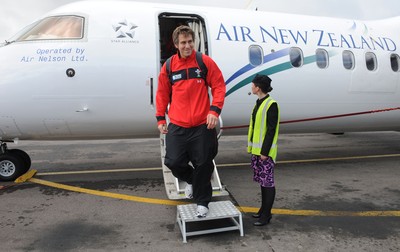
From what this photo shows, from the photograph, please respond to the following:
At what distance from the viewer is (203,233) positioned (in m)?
4.21

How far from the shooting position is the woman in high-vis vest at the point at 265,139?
14.1ft

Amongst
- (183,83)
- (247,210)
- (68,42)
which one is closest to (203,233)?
(247,210)

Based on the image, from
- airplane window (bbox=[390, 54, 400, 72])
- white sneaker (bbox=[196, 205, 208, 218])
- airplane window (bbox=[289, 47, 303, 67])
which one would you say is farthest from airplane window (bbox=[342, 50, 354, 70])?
white sneaker (bbox=[196, 205, 208, 218])

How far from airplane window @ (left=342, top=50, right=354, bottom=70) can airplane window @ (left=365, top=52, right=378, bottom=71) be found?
0.42 meters

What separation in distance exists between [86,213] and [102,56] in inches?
104

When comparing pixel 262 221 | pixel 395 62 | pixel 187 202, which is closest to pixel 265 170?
pixel 262 221

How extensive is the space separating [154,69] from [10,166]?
3300 millimetres

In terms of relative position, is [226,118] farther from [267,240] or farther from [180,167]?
[267,240]

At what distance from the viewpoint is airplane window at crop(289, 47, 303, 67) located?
23.7 ft

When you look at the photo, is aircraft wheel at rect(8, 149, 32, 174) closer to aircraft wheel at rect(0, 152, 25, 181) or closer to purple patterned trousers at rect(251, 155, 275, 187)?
aircraft wheel at rect(0, 152, 25, 181)

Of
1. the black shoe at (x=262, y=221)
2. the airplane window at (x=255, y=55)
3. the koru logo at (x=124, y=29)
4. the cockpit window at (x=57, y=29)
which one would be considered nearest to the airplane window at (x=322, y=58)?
the airplane window at (x=255, y=55)

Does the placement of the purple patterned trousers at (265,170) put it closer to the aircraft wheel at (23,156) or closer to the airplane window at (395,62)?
the aircraft wheel at (23,156)

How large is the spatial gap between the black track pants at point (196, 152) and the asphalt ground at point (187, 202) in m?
0.59

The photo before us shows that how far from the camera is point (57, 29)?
20.6 ft
